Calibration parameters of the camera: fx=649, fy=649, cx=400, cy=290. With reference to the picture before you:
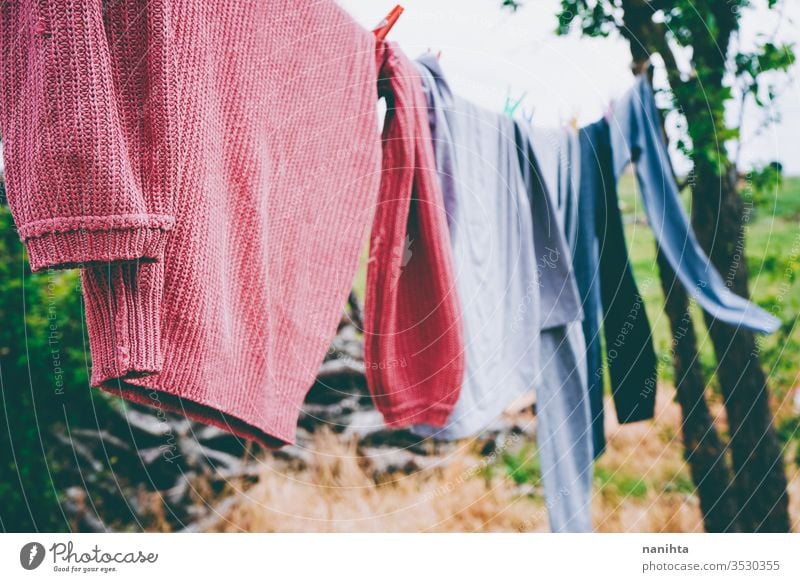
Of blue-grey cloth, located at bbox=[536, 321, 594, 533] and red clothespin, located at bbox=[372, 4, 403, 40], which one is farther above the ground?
red clothespin, located at bbox=[372, 4, 403, 40]

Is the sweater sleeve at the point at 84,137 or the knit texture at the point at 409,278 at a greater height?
the sweater sleeve at the point at 84,137

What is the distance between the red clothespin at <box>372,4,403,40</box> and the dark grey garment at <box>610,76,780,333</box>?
284mm

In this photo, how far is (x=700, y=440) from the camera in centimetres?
98

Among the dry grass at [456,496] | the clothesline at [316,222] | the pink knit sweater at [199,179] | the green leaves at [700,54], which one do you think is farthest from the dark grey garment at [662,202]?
the dry grass at [456,496]

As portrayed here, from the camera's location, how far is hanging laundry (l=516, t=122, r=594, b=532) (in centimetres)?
65

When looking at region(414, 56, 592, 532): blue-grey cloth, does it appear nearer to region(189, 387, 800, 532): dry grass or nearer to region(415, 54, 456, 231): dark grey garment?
region(415, 54, 456, 231): dark grey garment

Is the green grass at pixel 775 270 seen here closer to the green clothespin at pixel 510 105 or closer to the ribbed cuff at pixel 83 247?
the green clothespin at pixel 510 105

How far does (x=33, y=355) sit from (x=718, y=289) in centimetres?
88

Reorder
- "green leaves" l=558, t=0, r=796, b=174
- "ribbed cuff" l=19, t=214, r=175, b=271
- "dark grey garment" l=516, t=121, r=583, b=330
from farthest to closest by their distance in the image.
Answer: "green leaves" l=558, t=0, r=796, b=174 < "dark grey garment" l=516, t=121, r=583, b=330 < "ribbed cuff" l=19, t=214, r=175, b=271

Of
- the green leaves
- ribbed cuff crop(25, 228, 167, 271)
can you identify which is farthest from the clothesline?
the green leaves

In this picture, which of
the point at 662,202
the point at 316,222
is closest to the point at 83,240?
the point at 316,222

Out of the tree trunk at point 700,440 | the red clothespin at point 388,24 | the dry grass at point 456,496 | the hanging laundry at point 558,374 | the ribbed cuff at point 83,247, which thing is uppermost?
the red clothespin at point 388,24

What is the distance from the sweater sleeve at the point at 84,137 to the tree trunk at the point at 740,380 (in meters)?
0.75

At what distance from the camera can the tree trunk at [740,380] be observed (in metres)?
0.89
